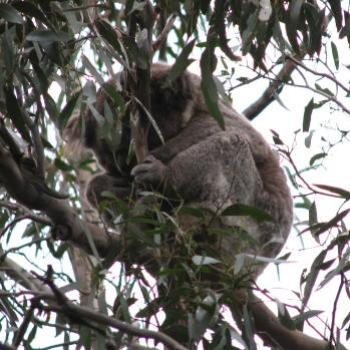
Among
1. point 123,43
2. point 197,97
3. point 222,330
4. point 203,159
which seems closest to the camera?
point 222,330

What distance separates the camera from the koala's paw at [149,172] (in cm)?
447

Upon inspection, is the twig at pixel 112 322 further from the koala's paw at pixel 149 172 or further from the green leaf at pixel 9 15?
the koala's paw at pixel 149 172

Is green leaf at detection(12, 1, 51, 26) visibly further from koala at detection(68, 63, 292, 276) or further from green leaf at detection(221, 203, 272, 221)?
koala at detection(68, 63, 292, 276)

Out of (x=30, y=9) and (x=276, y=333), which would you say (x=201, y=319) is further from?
(x=30, y=9)

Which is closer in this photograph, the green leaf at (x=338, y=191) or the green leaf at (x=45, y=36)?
the green leaf at (x=45, y=36)

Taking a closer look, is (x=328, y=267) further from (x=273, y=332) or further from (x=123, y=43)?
(x=123, y=43)

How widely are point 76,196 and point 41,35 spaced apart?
6.73 feet

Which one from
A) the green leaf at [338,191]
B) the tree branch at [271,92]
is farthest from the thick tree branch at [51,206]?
the tree branch at [271,92]

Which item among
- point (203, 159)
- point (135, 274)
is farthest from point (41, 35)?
point (203, 159)

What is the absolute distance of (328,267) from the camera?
3465 mm

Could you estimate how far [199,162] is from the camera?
4855 millimetres

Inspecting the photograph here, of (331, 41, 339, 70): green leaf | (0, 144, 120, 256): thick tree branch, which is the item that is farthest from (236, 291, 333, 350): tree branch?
(331, 41, 339, 70): green leaf

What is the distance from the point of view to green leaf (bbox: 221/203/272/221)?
10.5 feet

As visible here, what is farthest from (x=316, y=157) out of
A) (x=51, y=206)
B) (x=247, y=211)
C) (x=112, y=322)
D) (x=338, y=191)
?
(x=112, y=322)
